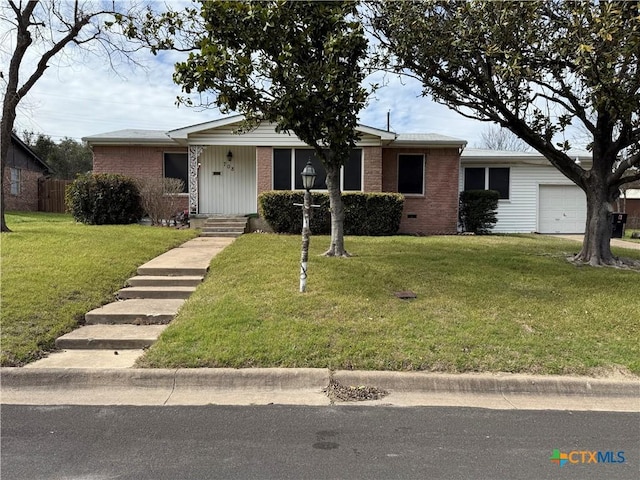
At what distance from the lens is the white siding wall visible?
1873 cm

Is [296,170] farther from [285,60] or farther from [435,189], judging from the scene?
[285,60]

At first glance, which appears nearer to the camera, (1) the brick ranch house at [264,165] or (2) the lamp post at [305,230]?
(2) the lamp post at [305,230]

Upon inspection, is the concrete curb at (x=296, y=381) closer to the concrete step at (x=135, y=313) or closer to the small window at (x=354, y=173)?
the concrete step at (x=135, y=313)

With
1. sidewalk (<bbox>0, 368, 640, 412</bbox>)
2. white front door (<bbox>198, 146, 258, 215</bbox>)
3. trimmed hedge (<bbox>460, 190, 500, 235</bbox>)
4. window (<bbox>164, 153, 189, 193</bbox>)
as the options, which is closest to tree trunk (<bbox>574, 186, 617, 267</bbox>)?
sidewalk (<bbox>0, 368, 640, 412</bbox>)

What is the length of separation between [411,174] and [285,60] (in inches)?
406

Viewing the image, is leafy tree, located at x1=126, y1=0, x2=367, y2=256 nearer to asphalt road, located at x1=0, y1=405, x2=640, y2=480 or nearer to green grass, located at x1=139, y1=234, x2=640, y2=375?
green grass, located at x1=139, y1=234, x2=640, y2=375

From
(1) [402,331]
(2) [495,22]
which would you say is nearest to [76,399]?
(1) [402,331]

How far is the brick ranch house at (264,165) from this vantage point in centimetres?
1552

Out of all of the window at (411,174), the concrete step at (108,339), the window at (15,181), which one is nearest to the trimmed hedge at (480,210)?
the window at (411,174)

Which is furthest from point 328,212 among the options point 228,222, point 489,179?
point 489,179

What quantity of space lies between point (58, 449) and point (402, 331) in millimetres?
3758

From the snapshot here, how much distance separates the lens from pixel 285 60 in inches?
293

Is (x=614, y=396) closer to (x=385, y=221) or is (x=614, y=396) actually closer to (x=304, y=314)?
(x=304, y=314)

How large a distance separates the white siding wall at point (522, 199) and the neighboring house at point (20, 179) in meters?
23.3
